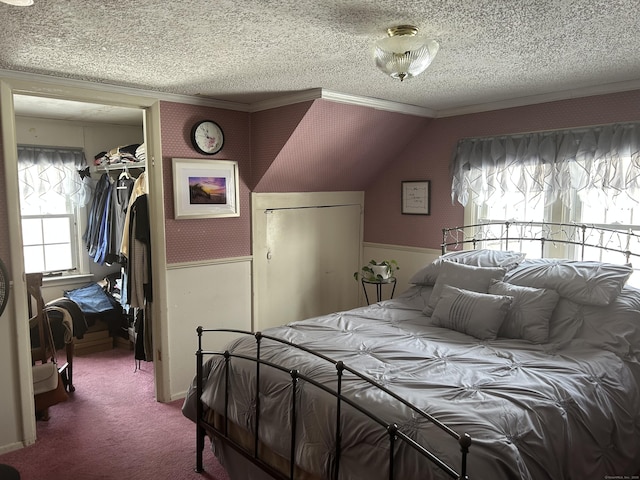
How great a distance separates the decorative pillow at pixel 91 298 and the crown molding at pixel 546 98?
3.59 meters

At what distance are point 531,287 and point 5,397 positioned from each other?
3.28 meters

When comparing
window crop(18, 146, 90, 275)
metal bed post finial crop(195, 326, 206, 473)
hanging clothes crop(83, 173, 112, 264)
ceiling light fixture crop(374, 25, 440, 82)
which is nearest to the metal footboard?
metal bed post finial crop(195, 326, 206, 473)

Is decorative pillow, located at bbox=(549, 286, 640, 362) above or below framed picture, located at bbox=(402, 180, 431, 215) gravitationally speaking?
below

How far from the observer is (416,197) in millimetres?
4504

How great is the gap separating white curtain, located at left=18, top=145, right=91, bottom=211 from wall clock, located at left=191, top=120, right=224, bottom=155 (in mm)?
2026

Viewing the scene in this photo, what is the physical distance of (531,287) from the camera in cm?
304

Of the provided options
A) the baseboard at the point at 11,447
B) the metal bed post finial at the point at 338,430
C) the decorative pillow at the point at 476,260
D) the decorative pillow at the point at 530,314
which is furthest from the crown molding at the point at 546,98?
the baseboard at the point at 11,447

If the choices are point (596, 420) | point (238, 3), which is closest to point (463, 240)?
point (596, 420)

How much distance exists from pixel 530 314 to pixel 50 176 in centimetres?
457

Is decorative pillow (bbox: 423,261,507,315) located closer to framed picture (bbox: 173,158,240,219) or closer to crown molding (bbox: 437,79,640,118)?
crown molding (bbox: 437,79,640,118)

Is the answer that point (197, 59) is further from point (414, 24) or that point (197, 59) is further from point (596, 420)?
point (596, 420)

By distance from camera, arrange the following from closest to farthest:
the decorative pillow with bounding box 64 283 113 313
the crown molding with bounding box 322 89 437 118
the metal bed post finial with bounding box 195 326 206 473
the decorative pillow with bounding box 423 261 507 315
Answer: the metal bed post finial with bounding box 195 326 206 473, the decorative pillow with bounding box 423 261 507 315, the crown molding with bounding box 322 89 437 118, the decorative pillow with bounding box 64 283 113 313

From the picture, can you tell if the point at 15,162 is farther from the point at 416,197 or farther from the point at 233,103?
the point at 416,197

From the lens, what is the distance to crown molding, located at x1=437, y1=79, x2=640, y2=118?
326 centimetres
